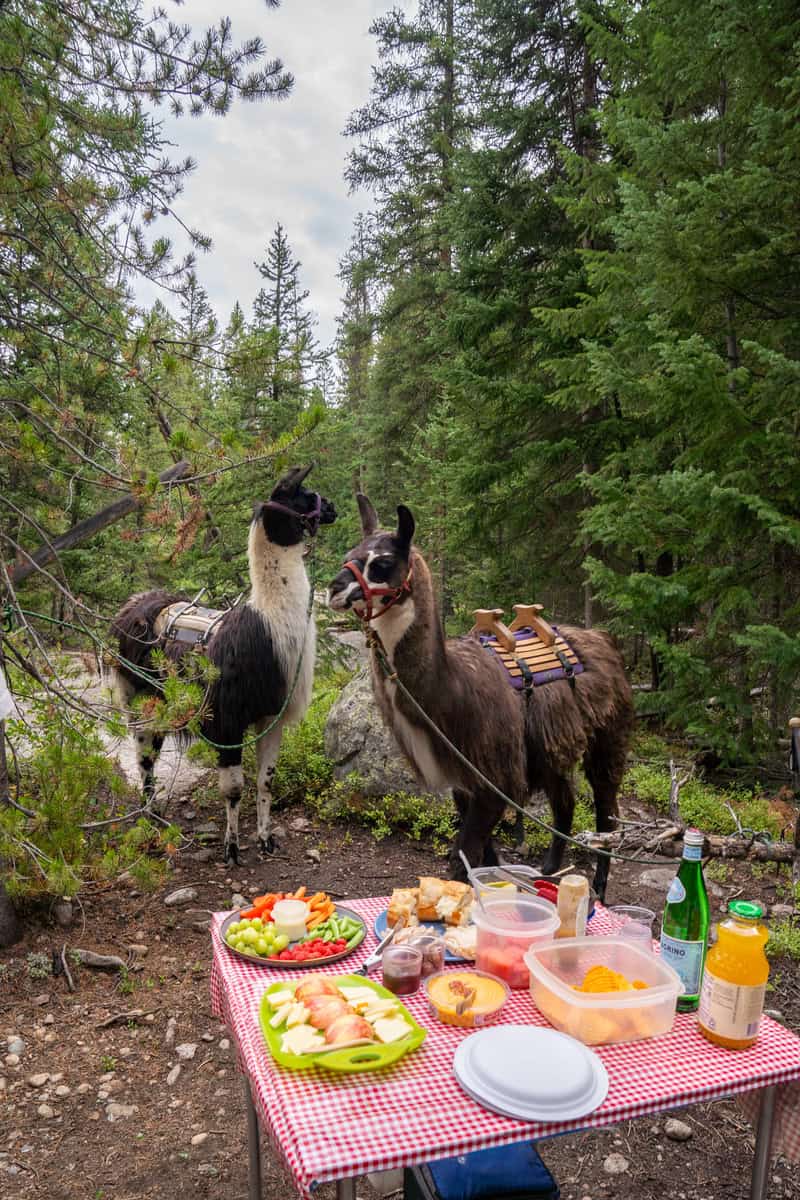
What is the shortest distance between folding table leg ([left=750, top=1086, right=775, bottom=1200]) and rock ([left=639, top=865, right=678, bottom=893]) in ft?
10.8

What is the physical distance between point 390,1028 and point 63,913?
11.4ft

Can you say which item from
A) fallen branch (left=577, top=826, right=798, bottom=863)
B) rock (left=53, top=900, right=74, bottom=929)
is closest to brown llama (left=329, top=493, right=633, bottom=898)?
fallen branch (left=577, top=826, right=798, bottom=863)

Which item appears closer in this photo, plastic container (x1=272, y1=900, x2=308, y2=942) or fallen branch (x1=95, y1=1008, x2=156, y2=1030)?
plastic container (x1=272, y1=900, x2=308, y2=942)

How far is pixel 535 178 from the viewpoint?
1041 centimetres

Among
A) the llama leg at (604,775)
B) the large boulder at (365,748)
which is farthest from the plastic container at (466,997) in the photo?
the large boulder at (365,748)

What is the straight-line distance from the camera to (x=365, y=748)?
6.48 meters

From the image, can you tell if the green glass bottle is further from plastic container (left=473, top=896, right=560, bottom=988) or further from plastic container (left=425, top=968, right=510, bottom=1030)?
plastic container (left=425, top=968, right=510, bottom=1030)

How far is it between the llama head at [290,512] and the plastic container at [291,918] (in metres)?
3.23

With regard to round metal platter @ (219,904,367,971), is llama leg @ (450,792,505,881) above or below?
below

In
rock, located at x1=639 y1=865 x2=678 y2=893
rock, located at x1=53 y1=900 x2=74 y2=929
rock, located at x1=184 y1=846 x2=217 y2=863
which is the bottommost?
rock, located at x1=184 y1=846 x2=217 y2=863

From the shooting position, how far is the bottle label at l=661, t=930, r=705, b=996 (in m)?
1.87

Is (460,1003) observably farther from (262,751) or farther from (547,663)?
(262,751)

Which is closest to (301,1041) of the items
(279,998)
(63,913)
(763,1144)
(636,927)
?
(279,998)

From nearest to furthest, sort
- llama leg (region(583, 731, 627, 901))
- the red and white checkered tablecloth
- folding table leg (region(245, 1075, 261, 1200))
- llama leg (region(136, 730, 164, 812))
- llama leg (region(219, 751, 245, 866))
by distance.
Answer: the red and white checkered tablecloth, folding table leg (region(245, 1075, 261, 1200)), llama leg (region(583, 731, 627, 901)), llama leg (region(219, 751, 245, 866)), llama leg (region(136, 730, 164, 812))
